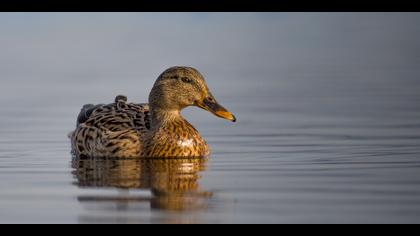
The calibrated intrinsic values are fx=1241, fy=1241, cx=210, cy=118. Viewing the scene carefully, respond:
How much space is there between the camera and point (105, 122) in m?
13.2

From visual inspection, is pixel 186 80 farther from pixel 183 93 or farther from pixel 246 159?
pixel 246 159

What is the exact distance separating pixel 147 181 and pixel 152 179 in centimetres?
15

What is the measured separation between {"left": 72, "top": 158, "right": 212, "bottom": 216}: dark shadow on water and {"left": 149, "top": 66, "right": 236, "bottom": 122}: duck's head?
762 millimetres

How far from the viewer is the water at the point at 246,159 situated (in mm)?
8906

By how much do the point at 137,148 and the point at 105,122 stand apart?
731mm

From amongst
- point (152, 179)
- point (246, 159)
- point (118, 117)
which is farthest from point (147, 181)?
point (118, 117)

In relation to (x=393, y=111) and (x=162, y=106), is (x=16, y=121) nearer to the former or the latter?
(x=162, y=106)

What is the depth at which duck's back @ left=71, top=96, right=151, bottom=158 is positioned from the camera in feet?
41.6

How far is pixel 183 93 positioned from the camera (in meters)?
13.0

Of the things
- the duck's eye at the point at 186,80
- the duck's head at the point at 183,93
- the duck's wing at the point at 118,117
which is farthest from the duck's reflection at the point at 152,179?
the duck's eye at the point at 186,80

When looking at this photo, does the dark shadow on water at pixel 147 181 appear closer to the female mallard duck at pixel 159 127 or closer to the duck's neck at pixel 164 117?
the female mallard duck at pixel 159 127

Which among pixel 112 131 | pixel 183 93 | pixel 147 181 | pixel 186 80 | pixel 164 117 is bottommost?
pixel 147 181

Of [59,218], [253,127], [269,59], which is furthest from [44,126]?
[269,59]

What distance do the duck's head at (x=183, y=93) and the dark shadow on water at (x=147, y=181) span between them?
76 cm
